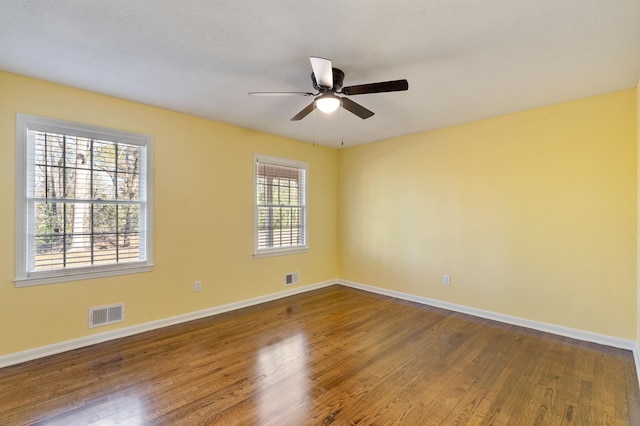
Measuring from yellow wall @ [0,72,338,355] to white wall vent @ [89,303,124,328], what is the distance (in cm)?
6

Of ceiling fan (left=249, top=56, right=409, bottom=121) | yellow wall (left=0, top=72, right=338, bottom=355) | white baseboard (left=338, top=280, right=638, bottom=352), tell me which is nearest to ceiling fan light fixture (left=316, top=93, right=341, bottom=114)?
ceiling fan (left=249, top=56, right=409, bottom=121)

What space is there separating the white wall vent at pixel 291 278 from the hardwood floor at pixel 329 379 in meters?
1.28

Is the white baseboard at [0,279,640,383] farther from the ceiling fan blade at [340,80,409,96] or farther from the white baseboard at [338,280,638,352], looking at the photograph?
the ceiling fan blade at [340,80,409,96]

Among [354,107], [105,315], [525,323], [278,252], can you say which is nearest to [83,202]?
[105,315]

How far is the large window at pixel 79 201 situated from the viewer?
273 centimetres

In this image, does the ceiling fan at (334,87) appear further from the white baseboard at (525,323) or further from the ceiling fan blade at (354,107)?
the white baseboard at (525,323)

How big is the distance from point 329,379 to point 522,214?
9.49 feet

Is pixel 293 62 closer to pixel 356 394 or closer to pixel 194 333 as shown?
pixel 356 394

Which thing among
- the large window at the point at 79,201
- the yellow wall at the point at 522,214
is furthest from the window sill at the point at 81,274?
the yellow wall at the point at 522,214

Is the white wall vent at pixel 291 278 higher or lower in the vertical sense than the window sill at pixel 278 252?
lower

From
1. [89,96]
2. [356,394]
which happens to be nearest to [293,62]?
[89,96]

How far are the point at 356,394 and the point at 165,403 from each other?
1347mm

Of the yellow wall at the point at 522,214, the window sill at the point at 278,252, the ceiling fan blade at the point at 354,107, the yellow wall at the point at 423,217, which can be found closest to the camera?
the ceiling fan blade at the point at 354,107

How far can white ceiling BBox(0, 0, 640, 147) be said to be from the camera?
1.83 m
